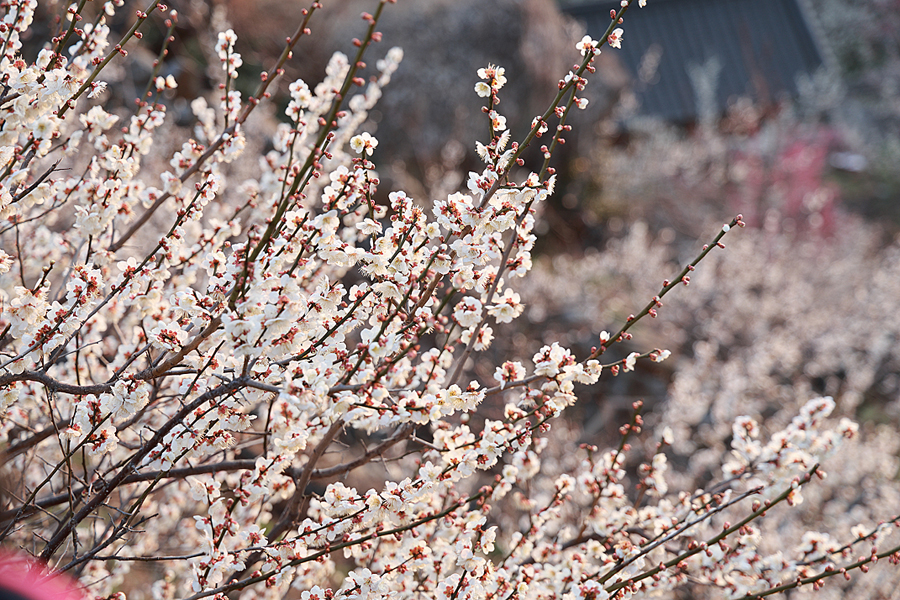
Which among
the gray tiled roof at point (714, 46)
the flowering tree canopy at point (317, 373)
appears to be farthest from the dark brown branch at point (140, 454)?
the gray tiled roof at point (714, 46)

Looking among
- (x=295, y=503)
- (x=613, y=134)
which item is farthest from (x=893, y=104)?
(x=295, y=503)

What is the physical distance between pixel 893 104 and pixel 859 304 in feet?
24.6

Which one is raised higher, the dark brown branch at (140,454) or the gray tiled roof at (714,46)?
the gray tiled roof at (714,46)

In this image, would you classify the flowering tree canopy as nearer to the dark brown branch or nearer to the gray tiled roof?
the dark brown branch

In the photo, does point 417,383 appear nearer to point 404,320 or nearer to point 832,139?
point 404,320

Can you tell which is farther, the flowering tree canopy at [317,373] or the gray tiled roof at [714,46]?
the gray tiled roof at [714,46]

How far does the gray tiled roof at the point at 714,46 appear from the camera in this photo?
1161 cm

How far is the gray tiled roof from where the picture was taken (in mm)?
11609

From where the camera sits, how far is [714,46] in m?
12.1

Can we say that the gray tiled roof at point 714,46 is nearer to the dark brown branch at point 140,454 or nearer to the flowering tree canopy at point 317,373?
the flowering tree canopy at point 317,373

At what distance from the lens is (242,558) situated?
167 centimetres

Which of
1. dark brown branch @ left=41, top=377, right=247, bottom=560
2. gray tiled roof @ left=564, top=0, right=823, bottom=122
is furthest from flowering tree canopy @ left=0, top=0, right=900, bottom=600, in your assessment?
gray tiled roof @ left=564, top=0, right=823, bottom=122

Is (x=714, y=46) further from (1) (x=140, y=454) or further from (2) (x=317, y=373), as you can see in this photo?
(1) (x=140, y=454)

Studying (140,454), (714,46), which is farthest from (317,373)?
(714,46)
